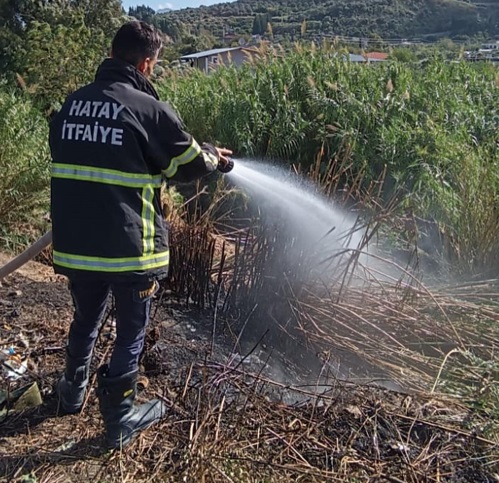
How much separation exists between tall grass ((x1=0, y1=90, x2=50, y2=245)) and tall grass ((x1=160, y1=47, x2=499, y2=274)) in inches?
90.7

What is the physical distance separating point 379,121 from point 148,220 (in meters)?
4.66

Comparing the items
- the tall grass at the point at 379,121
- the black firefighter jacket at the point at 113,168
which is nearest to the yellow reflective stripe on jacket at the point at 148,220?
the black firefighter jacket at the point at 113,168

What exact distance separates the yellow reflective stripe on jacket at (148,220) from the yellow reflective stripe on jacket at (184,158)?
0.11m

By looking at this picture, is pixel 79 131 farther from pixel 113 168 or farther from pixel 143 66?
pixel 143 66

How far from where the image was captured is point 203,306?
156 inches

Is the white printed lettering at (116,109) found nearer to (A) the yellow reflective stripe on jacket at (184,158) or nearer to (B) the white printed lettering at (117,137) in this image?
(B) the white printed lettering at (117,137)

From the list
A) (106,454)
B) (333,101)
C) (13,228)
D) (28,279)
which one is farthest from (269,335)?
(333,101)

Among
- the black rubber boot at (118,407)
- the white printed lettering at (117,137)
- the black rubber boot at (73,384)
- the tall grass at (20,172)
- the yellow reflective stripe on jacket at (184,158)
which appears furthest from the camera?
the tall grass at (20,172)

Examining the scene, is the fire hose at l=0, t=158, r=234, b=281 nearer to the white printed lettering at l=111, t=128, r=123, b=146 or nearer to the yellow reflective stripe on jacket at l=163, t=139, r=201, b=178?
the yellow reflective stripe on jacket at l=163, t=139, r=201, b=178

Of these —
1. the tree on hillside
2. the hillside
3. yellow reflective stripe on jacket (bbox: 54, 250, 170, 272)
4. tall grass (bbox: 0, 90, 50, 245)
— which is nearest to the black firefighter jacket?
yellow reflective stripe on jacket (bbox: 54, 250, 170, 272)

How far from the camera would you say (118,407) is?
8.41ft

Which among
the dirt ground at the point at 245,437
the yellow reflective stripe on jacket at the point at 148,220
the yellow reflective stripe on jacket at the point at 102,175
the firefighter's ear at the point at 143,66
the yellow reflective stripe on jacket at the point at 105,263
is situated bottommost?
the dirt ground at the point at 245,437

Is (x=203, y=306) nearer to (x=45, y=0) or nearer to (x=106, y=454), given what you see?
(x=106, y=454)

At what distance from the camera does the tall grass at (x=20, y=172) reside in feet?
16.6
